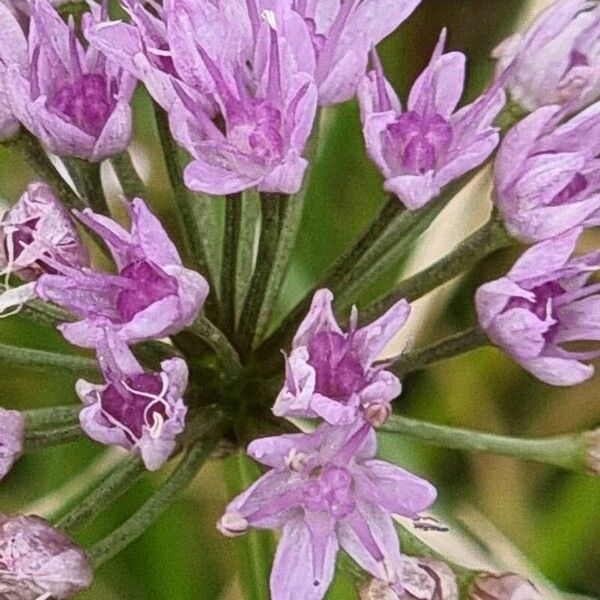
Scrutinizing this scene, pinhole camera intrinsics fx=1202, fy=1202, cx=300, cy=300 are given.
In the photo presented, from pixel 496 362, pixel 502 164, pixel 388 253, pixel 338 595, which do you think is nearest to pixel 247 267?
pixel 388 253

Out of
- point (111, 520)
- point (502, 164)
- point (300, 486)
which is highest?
point (502, 164)

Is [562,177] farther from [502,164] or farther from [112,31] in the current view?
[112,31]

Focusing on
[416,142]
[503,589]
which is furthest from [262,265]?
[503,589]

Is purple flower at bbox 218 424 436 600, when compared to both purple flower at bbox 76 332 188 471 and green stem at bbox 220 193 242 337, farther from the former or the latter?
green stem at bbox 220 193 242 337

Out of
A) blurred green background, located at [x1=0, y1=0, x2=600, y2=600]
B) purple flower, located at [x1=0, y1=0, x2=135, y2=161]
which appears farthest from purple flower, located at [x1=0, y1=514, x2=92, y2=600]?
blurred green background, located at [x1=0, y1=0, x2=600, y2=600]

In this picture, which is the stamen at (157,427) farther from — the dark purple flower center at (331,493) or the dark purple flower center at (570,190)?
the dark purple flower center at (570,190)

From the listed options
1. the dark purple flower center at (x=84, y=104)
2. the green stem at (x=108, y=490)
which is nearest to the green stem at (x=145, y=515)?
the green stem at (x=108, y=490)

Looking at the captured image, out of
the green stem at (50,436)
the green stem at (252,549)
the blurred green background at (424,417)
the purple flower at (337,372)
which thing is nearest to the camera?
the purple flower at (337,372)

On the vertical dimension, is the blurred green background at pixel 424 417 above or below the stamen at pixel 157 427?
below
